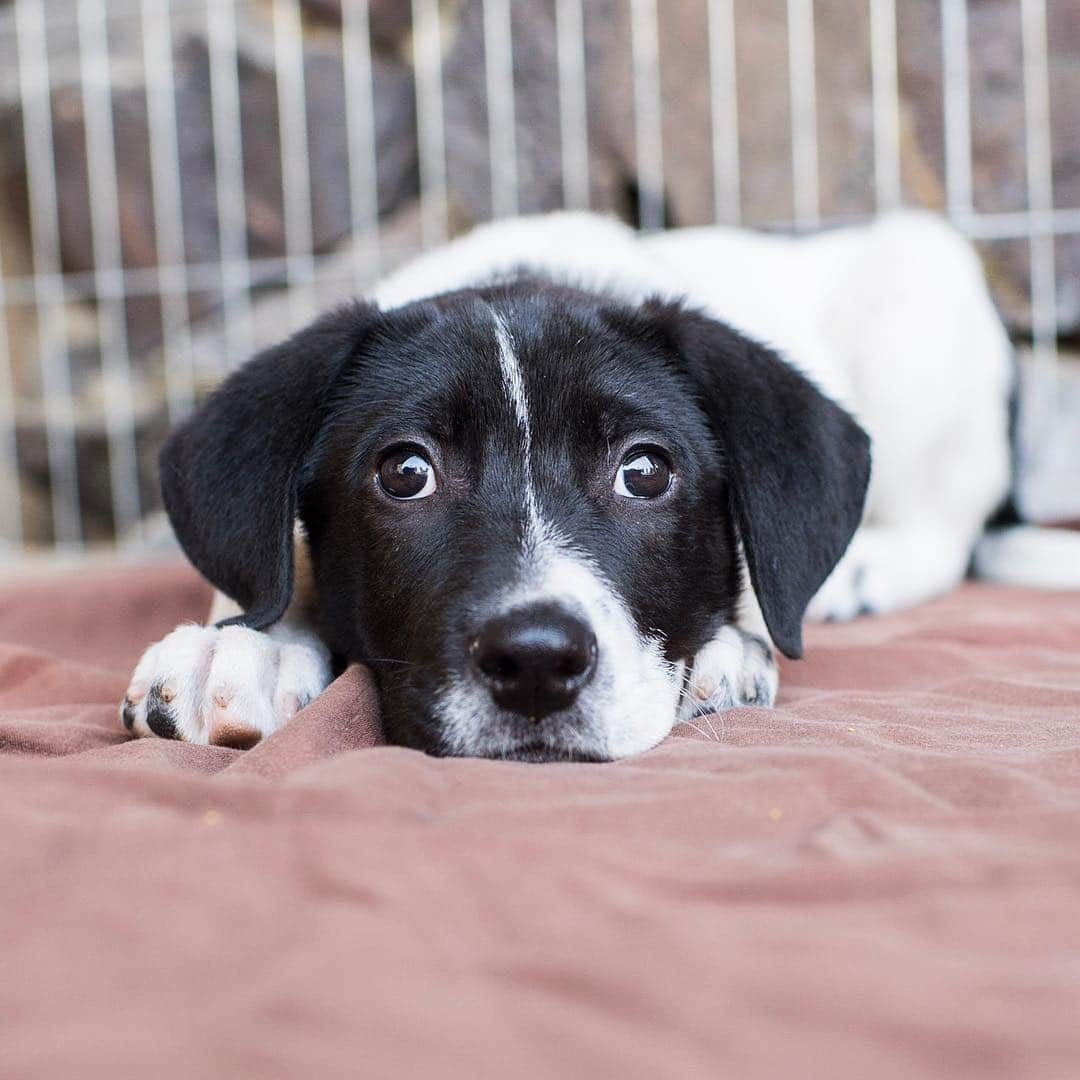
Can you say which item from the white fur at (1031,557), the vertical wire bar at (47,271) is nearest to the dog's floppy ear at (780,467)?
the white fur at (1031,557)

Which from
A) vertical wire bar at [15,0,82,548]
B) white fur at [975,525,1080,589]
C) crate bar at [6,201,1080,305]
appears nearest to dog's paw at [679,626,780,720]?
white fur at [975,525,1080,589]

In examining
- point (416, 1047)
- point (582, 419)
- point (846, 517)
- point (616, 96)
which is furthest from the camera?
point (616, 96)

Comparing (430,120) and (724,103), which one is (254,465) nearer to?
(724,103)

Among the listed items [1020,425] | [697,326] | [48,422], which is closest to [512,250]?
[697,326]

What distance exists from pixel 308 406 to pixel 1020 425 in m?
2.50

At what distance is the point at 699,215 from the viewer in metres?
4.64

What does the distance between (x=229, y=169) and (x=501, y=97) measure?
1.22 metres

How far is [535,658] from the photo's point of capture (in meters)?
1.47

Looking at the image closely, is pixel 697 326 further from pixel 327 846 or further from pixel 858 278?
pixel 858 278

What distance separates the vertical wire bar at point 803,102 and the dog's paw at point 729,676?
2860mm

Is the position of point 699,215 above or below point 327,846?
above

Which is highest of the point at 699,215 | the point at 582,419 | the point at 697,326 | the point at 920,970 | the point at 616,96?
the point at 616,96

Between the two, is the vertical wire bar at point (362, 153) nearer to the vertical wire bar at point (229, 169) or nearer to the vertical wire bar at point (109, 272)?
the vertical wire bar at point (229, 169)

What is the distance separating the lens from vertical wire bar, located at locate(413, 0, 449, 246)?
4.84m
